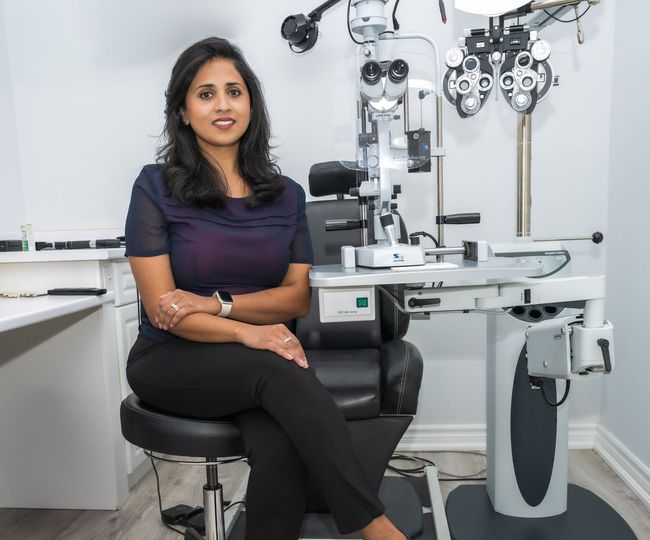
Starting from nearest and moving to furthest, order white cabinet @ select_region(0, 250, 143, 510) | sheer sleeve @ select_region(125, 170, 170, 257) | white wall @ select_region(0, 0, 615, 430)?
sheer sleeve @ select_region(125, 170, 170, 257) < white cabinet @ select_region(0, 250, 143, 510) < white wall @ select_region(0, 0, 615, 430)

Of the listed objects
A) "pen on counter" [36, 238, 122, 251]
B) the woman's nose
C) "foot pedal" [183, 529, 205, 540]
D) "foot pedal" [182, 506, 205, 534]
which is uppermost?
the woman's nose

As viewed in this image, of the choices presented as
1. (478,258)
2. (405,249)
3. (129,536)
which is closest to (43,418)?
(129,536)

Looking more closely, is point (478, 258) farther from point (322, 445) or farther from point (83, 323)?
point (83, 323)

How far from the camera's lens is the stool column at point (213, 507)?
130 cm

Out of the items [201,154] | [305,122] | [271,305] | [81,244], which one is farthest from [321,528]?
[305,122]

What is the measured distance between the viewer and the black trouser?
1042 mm

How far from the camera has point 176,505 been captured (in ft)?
6.17

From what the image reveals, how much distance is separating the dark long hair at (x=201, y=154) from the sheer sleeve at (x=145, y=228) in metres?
0.06

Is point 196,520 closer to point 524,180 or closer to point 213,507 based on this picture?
point 213,507

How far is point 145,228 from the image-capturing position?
4.18ft

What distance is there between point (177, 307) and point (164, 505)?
3.49 ft

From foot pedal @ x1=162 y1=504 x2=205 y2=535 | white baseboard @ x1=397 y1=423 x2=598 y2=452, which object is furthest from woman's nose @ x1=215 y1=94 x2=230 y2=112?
white baseboard @ x1=397 y1=423 x2=598 y2=452

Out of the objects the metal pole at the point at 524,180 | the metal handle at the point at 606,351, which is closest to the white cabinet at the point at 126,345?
the metal pole at the point at 524,180

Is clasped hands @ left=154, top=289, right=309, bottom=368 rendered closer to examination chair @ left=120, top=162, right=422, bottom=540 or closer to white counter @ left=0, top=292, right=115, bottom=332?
examination chair @ left=120, top=162, right=422, bottom=540
